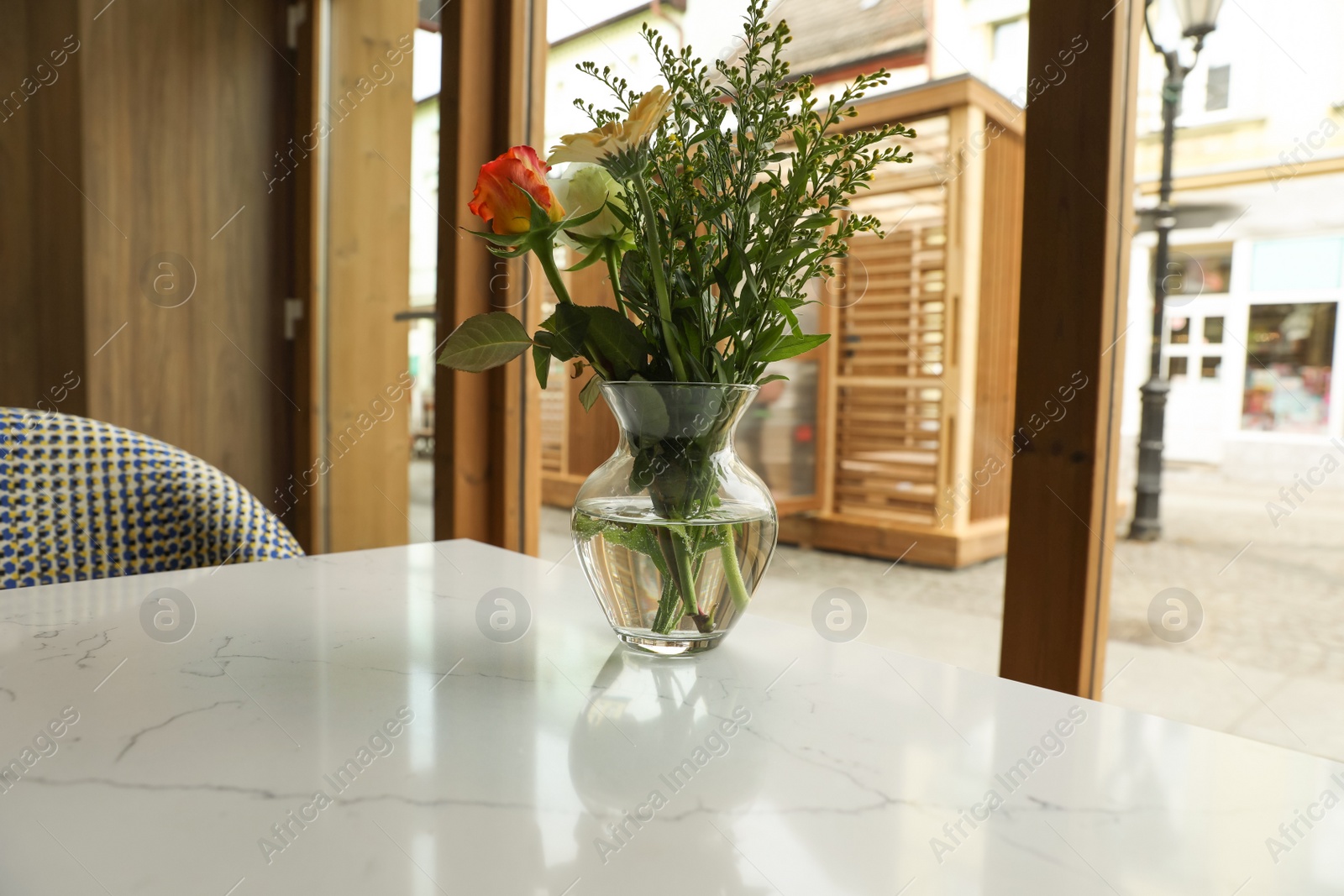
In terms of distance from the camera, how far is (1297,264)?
1.06 m

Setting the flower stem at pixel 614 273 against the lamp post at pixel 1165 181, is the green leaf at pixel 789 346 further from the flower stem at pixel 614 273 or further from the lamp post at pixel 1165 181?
the lamp post at pixel 1165 181

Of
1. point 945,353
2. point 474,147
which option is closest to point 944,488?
point 945,353

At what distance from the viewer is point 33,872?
1.22ft

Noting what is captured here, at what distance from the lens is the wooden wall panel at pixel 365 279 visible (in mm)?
2500

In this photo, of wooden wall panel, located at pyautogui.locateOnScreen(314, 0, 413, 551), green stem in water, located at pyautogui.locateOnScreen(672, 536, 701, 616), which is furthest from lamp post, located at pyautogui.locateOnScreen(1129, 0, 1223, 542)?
wooden wall panel, located at pyautogui.locateOnScreen(314, 0, 413, 551)

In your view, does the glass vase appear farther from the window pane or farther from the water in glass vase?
the window pane

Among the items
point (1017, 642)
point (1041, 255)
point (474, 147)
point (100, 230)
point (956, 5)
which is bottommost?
point (1017, 642)

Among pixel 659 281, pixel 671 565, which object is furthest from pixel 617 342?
A: pixel 671 565

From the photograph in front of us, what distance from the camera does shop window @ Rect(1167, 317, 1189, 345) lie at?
1125 mm

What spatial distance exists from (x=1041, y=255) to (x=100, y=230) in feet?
7.55

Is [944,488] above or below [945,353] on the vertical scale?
below

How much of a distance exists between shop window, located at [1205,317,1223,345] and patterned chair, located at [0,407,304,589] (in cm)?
121

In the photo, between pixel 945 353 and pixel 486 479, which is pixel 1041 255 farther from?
pixel 945 353

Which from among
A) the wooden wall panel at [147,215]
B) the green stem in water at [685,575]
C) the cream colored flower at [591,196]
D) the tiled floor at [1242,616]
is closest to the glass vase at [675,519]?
the green stem in water at [685,575]
